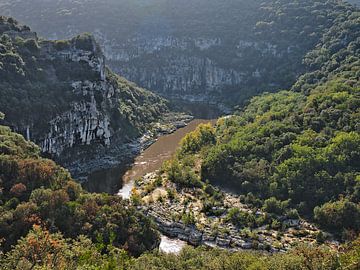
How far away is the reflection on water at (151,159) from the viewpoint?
73825 millimetres

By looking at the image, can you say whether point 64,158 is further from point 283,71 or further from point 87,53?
point 283,71

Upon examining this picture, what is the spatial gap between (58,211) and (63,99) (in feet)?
142

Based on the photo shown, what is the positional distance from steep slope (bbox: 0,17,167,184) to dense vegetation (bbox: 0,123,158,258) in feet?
78.5

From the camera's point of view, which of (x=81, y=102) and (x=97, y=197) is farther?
(x=81, y=102)

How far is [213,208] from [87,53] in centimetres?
4897

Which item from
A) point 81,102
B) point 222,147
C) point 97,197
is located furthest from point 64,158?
point 97,197

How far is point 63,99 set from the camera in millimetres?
79688

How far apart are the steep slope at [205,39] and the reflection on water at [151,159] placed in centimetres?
4100

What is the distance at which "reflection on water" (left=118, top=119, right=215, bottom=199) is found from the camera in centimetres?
7382

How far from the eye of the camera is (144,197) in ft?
208

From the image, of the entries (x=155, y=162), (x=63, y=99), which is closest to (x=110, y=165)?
(x=155, y=162)

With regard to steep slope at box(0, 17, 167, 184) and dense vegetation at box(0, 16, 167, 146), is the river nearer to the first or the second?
steep slope at box(0, 17, 167, 184)

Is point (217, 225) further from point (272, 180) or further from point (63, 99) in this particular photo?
point (63, 99)

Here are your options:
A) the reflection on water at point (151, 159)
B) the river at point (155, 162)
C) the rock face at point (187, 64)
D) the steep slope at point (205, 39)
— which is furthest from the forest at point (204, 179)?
the rock face at point (187, 64)
